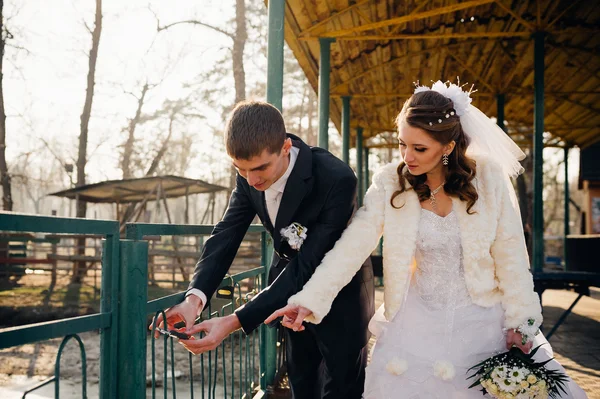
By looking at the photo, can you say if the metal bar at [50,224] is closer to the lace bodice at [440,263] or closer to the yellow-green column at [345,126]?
the lace bodice at [440,263]

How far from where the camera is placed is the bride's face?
260 cm

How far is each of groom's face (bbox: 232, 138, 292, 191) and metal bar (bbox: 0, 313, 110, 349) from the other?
757 mm

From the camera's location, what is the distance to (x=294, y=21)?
6.84 metres

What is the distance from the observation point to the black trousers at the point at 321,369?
2.54m

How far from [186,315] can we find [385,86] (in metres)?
9.11

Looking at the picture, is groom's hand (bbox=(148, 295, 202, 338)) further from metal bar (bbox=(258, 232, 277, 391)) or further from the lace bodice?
metal bar (bbox=(258, 232, 277, 391))

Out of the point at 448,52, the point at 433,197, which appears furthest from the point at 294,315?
the point at 448,52

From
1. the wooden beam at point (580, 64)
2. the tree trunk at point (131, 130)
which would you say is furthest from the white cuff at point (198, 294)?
the tree trunk at point (131, 130)

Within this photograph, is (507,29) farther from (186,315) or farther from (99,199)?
(99,199)

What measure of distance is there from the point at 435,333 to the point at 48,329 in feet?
5.40

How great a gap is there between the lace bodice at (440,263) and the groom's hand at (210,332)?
0.96 metres

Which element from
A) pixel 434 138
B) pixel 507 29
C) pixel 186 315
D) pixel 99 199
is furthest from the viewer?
pixel 99 199

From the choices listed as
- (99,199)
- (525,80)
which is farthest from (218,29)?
(525,80)

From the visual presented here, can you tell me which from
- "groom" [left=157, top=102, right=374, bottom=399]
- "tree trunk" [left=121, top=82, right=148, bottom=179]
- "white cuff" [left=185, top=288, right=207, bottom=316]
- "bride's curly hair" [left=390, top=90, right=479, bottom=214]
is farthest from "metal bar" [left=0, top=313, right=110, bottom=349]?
"tree trunk" [left=121, top=82, right=148, bottom=179]
